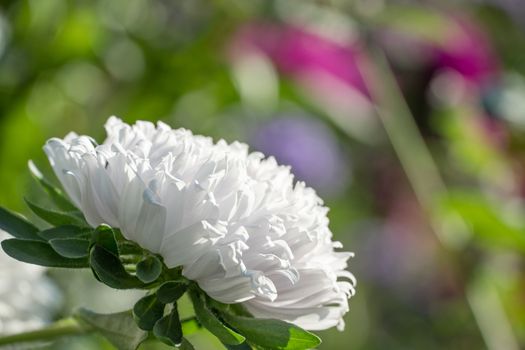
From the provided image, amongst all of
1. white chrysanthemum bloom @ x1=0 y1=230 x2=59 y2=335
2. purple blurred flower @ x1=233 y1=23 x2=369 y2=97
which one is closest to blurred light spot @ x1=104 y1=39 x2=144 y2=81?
purple blurred flower @ x1=233 y1=23 x2=369 y2=97

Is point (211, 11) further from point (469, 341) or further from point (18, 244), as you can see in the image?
point (18, 244)

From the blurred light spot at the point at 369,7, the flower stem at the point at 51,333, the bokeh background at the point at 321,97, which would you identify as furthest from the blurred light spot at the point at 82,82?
the flower stem at the point at 51,333

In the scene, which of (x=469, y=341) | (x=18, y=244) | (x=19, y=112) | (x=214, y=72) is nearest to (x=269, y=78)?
(x=214, y=72)

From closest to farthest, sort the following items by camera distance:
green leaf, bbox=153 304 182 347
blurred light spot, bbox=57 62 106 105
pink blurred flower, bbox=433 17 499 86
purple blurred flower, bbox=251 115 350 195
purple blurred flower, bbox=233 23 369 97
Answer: green leaf, bbox=153 304 182 347 → blurred light spot, bbox=57 62 106 105 → purple blurred flower, bbox=233 23 369 97 → pink blurred flower, bbox=433 17 499 86 → purple blurred flower, bbox=251 115 350 195

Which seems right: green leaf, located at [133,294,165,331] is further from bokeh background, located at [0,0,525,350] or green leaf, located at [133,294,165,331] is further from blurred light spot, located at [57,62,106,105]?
blurred light spot, located at [57,62,106,105]

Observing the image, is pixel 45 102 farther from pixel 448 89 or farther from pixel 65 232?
pixel 65 232

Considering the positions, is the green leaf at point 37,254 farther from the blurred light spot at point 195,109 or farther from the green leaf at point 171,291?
the blurred light spot at point 195,109
